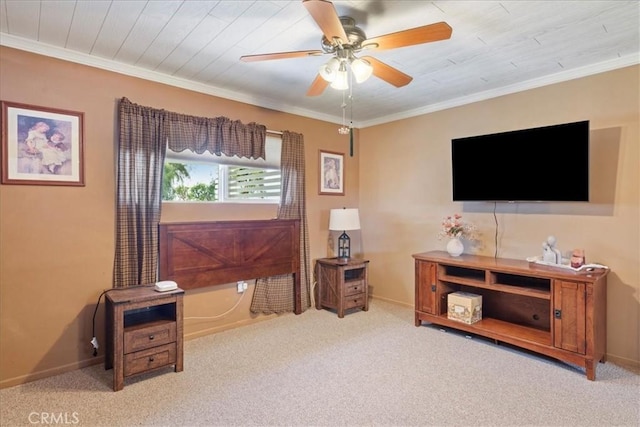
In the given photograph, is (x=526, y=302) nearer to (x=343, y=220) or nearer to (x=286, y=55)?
(x=343, y=220)

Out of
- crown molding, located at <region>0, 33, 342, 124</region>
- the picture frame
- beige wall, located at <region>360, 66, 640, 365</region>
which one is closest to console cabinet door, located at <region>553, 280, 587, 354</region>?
beige wall, located at <region>360, 66, 640, 365</region>

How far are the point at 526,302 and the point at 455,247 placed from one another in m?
0.78

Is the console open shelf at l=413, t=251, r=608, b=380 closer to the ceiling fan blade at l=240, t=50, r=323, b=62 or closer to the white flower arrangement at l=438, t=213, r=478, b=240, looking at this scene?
the white flower arrangement at l=438, t=213, r=478, b=240

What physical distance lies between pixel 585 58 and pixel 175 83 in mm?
3454

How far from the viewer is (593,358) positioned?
2.50 meters

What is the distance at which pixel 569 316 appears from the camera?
8.60ft

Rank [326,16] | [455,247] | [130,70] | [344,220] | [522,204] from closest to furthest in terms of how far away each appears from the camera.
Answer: [326,16], [130,70], [522,204], [455,247], [344,220]

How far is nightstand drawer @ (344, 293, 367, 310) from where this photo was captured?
13.0 feet

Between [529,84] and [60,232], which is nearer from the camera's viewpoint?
[60,232]

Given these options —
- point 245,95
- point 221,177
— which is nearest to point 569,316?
point 221,177

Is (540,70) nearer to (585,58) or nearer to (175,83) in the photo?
(585,58)

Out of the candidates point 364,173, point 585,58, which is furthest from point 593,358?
point 364,173

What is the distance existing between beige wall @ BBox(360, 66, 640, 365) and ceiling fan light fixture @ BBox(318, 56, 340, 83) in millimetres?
2061

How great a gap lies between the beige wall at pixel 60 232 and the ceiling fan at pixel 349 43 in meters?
1.43
